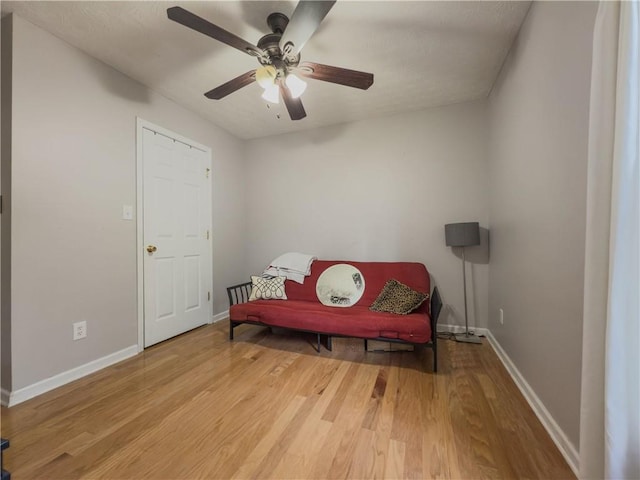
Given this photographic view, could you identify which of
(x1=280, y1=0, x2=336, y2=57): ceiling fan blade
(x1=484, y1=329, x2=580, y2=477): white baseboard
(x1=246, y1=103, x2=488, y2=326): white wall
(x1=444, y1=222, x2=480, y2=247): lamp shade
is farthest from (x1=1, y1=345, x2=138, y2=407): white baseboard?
(x1=444, y1=222, x2=480, y2=247): lamp shade

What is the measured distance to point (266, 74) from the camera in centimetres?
161

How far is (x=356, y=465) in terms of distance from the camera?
115cm

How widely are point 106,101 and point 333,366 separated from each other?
2.80 metres

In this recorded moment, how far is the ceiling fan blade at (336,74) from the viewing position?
161 centimetres

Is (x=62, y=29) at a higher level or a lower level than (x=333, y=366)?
higher

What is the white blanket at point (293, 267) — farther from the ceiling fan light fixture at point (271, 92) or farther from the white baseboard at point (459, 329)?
the ceiling fan light fixture at point (271, 92)

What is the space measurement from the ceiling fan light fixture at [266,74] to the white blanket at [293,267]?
1840 millimetres

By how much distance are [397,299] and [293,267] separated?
1196 millimetres

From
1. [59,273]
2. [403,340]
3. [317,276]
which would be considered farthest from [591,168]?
[59,273]

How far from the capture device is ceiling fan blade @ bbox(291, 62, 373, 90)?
1606 millimetres

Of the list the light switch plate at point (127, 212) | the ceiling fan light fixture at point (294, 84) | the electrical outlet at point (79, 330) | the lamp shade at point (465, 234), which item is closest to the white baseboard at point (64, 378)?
the electrical outlet at point (79, 330)

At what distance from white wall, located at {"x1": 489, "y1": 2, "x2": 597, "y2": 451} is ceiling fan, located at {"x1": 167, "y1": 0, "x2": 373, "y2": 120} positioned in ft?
3.07

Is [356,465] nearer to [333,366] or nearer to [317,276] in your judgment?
[333,366]

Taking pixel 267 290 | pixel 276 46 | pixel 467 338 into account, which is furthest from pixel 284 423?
pixel 276 46
